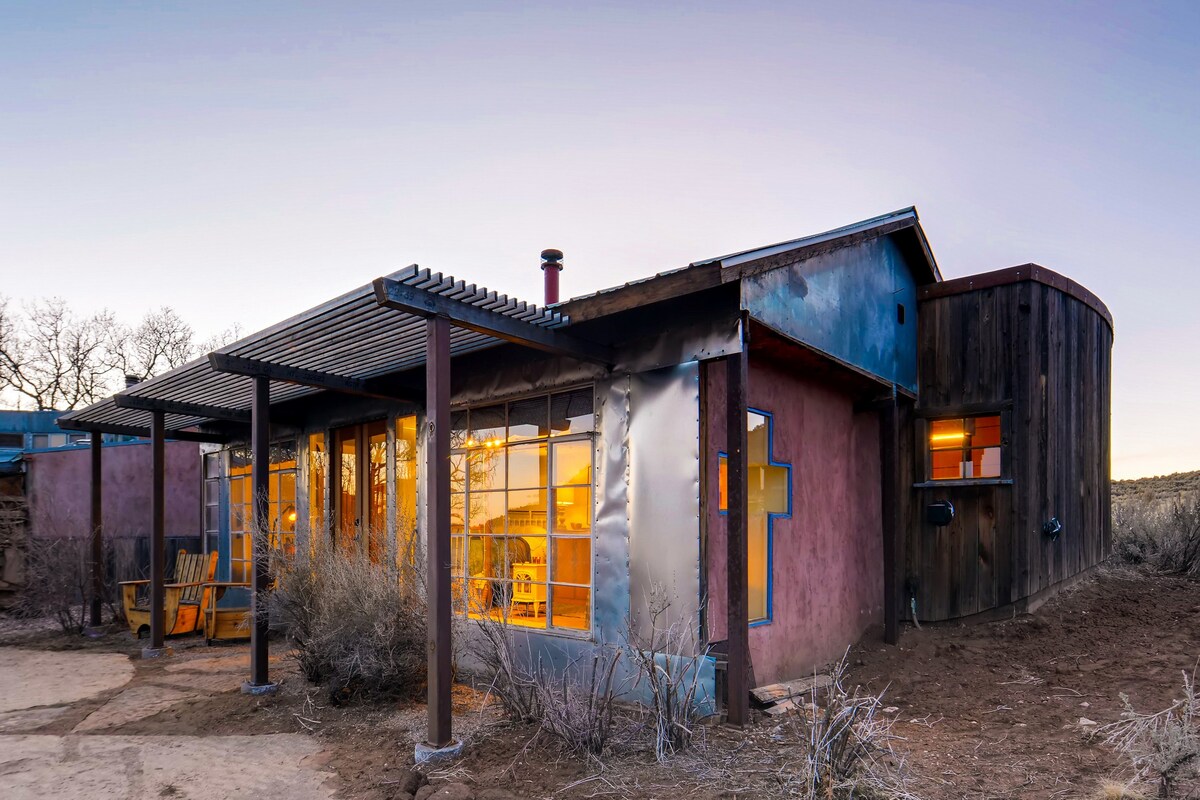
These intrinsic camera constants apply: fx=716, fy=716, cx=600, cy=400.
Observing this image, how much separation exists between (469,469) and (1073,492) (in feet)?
22.1

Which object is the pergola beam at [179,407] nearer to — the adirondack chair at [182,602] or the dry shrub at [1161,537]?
the adirondack chair at [182,602]

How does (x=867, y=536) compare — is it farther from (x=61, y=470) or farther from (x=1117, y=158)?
(x=61, y=470)

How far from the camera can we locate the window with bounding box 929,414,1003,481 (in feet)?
25.0

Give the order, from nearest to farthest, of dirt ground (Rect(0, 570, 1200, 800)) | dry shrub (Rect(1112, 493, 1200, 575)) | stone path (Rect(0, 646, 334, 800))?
1. dirt ground (Rect(0, 570, 1200, 800))
2. stone path (Rect(0, 646, 334, 800))
3. dry shrub (Rect(1112, 493, 1200, 575))

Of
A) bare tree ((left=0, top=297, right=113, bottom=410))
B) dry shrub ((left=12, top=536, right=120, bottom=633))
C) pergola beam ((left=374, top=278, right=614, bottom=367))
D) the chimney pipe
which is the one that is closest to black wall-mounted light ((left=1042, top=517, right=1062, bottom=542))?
pergola beam ((left=374, top=278, right=614, bottom=367))

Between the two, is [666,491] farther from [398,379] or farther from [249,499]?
[249,499]

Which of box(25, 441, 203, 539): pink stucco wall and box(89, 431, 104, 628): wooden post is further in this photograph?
box(25, 441, 203, 539): pink stucco wall

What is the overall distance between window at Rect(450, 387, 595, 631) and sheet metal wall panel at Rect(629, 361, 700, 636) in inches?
18.3

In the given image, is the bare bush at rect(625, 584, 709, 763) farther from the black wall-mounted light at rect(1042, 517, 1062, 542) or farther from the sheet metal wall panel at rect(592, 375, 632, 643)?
the black wall-mounted light at rect(1042, 517, 1062, 542)

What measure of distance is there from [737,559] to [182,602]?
740 cm

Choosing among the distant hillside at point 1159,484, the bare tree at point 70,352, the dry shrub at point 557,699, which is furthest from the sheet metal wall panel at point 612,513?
the bare tree at point 70,352

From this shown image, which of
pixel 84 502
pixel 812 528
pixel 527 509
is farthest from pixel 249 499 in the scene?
pixel 812 528

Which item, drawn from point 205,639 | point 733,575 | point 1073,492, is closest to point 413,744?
point 733,575

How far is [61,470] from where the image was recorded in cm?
1191
